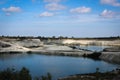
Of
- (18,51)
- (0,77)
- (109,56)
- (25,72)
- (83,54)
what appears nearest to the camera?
(25,72)

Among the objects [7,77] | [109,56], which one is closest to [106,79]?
[7,77]

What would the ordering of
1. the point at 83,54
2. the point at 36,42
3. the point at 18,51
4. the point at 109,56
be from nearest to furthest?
the point at 109,56 → the point at 83,54 → the point at 18,51 → the point at 36,42

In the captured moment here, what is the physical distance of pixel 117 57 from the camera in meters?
36.8

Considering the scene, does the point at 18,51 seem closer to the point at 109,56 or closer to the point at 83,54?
the point at 83,54

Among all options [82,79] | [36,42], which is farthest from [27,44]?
[82,79]

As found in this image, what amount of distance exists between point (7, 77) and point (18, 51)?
1497 inches

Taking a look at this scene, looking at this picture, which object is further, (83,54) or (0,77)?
(83,54)

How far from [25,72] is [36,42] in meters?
67.0

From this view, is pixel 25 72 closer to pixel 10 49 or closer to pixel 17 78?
pixel 17 78

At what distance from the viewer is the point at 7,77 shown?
51.6 feet

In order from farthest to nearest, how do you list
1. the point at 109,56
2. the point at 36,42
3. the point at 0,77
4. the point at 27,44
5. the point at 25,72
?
the point at 36,42 → the point at 27,44 → the point at 109,56 → the point at 0,77 → the point at 25,72

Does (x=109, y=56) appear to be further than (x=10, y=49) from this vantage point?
No

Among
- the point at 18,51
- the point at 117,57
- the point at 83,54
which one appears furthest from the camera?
the point at 18,51

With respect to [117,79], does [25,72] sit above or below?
above
